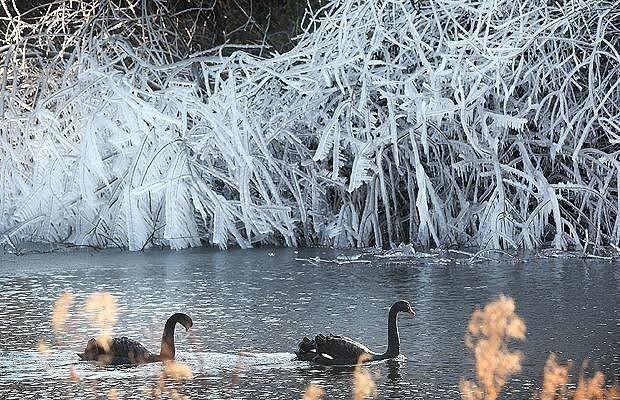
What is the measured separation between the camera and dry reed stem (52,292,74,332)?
10.1 meters

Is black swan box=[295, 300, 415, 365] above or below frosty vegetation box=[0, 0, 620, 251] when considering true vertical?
below

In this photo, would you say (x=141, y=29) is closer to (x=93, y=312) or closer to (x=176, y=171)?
(x=176, y=171)

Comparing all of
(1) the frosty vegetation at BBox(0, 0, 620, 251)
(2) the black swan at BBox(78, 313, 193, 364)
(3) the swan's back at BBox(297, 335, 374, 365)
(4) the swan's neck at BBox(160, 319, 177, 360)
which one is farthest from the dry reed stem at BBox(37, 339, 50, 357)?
(1) the frosty vegetation at BBox(0, 0, 620, 251)

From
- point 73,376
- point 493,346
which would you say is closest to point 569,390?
point 493,346

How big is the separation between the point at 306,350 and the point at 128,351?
1.02m

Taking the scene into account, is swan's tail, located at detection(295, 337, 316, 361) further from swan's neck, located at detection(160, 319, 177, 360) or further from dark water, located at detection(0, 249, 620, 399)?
swan's neck, located at detection(160, 319, 177, 360)

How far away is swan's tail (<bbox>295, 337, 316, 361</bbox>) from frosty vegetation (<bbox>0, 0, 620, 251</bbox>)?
6.07 meters

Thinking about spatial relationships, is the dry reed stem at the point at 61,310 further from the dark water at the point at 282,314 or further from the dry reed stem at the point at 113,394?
the dry reed stem at the point at 113,394

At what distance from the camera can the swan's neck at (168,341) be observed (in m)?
8.56

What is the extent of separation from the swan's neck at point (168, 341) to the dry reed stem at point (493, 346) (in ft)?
5.70

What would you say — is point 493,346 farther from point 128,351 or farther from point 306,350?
point 128,351

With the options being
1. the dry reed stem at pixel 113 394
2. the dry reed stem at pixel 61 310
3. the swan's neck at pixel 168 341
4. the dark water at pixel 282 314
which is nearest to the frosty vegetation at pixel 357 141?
the dark water at pixel 282 314

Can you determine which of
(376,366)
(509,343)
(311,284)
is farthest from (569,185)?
(376,366)

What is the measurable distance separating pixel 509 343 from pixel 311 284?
10.6 feet
